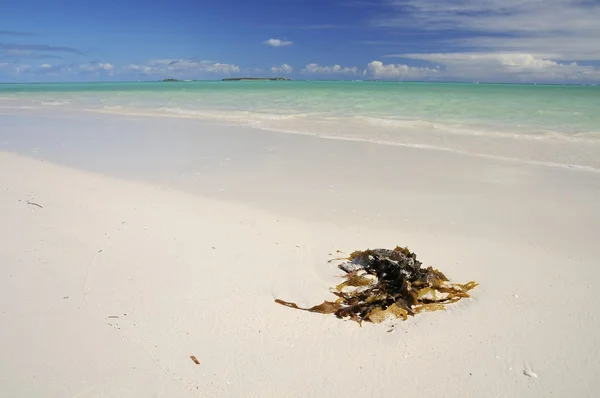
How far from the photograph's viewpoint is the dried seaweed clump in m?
3.25

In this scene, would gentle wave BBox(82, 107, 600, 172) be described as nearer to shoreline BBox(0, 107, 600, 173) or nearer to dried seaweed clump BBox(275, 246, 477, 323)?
shoreline BBox(0, 107, 600, 173)

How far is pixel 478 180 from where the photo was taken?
22.8 ft

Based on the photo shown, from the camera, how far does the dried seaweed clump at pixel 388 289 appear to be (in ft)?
10.7

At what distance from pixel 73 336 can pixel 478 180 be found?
19.3 feet

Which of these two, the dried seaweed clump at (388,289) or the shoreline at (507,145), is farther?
the shoreline at (507,145)

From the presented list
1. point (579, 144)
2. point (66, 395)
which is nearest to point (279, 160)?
point (66, 395)

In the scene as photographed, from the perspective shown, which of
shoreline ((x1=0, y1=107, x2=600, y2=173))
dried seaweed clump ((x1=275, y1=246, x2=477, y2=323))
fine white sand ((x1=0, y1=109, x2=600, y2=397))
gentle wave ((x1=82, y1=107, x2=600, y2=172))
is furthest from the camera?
gentle wave ((x1=82, y1=107, x2=600, y2=172))

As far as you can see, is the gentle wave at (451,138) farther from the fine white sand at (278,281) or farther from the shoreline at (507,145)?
the fine white sand at (278,281)

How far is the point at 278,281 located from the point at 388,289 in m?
0.86

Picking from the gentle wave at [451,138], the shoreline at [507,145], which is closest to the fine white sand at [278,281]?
the shoreline at [507,145]

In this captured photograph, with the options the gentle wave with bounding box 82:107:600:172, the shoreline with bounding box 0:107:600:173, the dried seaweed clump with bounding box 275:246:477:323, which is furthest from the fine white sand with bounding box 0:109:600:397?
the gentle wave with bounding box 82:107:600:172

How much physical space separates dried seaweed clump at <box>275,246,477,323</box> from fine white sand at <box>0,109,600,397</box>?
0.11 meters

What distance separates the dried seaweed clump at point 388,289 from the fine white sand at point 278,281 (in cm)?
11

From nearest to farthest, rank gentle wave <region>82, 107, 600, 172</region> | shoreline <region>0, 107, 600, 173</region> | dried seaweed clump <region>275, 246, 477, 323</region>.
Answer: dried seaweed clump <region>275, 246, 477, 323</region>
shoreline <region>0, 107, 600, 173</region>
gentle wave <region>82, 107, 600, 172</region>
